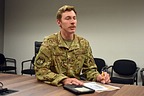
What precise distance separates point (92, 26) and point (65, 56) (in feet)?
10.5

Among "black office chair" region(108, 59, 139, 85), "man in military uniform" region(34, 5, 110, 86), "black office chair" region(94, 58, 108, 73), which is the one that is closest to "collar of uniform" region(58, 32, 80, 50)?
"man in military uniform" region(34, 5, 110, 86)

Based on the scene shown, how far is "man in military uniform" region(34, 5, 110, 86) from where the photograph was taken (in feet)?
6.52

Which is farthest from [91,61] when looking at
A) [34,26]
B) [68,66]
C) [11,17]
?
[11,17]

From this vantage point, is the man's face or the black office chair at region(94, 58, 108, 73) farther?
the black office chair at region(94, 58, 108, 73)

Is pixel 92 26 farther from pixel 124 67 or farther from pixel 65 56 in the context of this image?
pixel 65 56

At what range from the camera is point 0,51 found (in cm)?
641

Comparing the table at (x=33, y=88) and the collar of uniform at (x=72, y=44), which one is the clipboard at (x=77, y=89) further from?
the collar of uniform at (x=72, y=44)

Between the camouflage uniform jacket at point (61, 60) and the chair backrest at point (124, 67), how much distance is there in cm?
256

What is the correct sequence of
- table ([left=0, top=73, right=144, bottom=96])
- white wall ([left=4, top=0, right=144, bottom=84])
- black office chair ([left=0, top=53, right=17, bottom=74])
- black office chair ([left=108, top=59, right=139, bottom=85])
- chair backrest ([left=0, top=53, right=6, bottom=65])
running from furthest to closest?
chair backrest ([left=0, top=53, right=6, bottom=65]) → black office chair ([left=0, top=53, right=17, bottom=74]) → white wall ([left=4, top=0, right=144, bottom=84]) → black office chair ([left=108, top=59, right=139, bottom=85]) → table ([left=0, top=73, right=144, bottom=96])

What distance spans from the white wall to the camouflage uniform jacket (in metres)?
2.79

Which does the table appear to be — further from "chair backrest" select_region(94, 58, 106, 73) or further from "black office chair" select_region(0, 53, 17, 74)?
"black office chair" select_region(0, 53, 17, 74)

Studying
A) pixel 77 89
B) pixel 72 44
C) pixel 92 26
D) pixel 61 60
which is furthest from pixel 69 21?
pixel 92 26

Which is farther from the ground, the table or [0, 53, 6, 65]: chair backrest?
the table

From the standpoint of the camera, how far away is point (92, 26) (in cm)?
516
